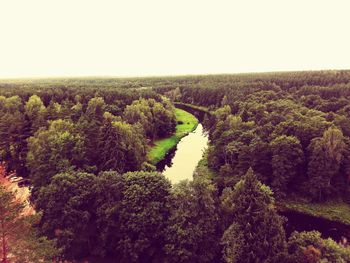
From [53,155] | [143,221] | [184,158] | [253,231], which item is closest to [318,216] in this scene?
[253,231]

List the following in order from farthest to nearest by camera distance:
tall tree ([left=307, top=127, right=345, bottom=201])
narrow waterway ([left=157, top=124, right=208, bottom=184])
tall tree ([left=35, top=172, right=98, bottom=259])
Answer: narrow waterway ([left=157, top=124, right=208, bottom=184]) < tall tree ([left=307, top=127, right=345, bottom=201]) < tall tree ([left=35, top=172, right=98, bottom=259])

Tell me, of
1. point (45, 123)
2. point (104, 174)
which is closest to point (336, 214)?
point (104, 174)

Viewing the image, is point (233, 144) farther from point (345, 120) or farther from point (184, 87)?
point (184, 87)

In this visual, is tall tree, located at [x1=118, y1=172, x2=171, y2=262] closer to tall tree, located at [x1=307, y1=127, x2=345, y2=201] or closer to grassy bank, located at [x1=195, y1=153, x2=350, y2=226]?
grassy bank, located at [x1=195, y1=153, x2=350, y2=226]

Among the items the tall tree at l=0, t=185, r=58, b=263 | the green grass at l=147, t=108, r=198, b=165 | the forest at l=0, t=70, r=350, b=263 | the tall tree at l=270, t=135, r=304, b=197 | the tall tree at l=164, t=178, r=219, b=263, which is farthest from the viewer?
the green grass at l=147, t=108, r=198, b=165

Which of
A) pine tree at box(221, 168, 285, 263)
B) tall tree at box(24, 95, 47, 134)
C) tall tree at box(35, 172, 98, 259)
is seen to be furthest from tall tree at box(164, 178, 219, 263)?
tall tree at box(24, 95, 47, 134)

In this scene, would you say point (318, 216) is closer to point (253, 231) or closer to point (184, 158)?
point (253, 231)
